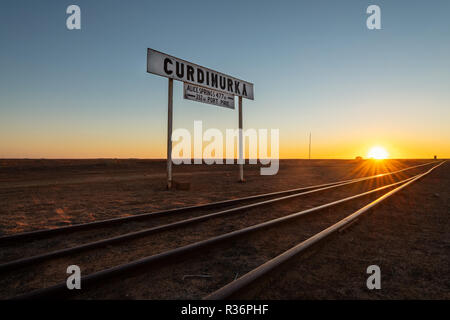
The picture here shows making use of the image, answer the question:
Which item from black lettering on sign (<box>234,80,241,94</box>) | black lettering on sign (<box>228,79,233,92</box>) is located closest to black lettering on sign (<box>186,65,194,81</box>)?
black lettering on sign (<box>228,79,233,92</box>)

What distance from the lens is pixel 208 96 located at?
11.8m

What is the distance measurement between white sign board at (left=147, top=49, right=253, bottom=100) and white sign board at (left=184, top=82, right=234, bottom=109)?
0.63 feet

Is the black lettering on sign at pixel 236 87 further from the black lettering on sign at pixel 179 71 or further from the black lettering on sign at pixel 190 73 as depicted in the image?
the black lettering on sign at pixel 179 71

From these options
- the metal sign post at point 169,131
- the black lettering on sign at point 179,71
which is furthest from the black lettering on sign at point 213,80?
the metal sign post at point 169,131

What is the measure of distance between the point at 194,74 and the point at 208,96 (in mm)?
1255

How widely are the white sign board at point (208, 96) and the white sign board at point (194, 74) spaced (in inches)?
7.6

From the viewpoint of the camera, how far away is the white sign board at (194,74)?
30.9 feet

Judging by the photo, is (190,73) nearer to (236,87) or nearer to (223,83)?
(223,83)

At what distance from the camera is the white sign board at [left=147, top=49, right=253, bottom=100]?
9.43m

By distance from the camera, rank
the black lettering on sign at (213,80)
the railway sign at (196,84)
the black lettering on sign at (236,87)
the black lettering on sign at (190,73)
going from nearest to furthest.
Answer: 1. the railway sign at (196,84)
2. the black lettering on sign at (190,73)
3. the black lettering on sign at (213,80)
4. the black lettering on sign at (236,87)

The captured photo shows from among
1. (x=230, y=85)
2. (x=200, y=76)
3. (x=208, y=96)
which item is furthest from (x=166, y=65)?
(x=230, y=85)

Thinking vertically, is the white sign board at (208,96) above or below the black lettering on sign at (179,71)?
below
